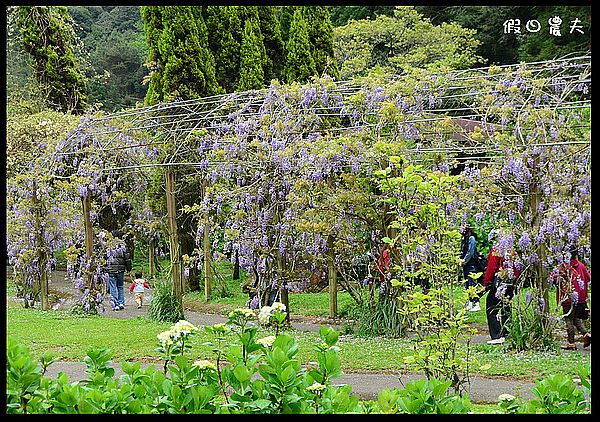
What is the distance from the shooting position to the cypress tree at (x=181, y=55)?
34.0ft

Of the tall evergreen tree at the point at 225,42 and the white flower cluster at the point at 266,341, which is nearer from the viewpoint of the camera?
the white flower cluster at the point at 266,341

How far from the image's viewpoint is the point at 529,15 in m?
14.9

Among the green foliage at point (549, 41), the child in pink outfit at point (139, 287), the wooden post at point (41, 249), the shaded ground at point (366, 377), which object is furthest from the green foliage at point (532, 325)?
the green foliage at point (549, 41)

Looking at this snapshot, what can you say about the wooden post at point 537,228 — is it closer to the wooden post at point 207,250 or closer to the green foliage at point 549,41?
the wooden post at point 207,250

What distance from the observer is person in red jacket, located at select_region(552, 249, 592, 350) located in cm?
595

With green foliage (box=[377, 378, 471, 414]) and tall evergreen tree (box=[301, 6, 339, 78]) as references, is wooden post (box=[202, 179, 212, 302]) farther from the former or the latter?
green foliage (box=[377, 378, 471, 414])

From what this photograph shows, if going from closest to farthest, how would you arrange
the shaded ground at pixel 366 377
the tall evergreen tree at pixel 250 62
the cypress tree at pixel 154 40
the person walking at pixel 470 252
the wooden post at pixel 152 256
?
the shaded ground at pixel 366 377 → the person walking at pixel 470 252 → the cypress tree at pixel 154 40 → the wooden post at pixel 152 256 → the tall evergreen tree at pixel 250 62

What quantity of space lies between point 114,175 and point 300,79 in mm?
3502

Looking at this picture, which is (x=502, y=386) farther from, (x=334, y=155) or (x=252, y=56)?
(x=252, y=56)

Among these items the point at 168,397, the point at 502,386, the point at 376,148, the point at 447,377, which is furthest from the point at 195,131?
the point at 168,397

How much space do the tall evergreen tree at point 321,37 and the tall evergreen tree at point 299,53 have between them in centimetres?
9

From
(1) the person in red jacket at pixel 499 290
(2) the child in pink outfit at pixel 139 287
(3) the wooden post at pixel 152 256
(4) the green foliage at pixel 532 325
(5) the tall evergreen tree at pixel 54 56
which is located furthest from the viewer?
(5) the tall evergreen tree at pixel 54 56

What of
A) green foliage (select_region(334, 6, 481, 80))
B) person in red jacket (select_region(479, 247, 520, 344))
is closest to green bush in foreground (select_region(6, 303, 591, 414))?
person in red jacket (select_region(479, 247, 520, 344))

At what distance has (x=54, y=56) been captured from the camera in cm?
1240
